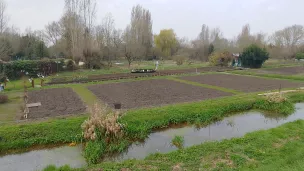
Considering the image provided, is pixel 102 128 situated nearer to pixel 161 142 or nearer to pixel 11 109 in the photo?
pixel 161 142

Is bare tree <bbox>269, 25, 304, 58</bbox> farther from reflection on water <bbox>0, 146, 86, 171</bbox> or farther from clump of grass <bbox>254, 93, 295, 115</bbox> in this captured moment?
reflection on water <bbox>0, 146, 86, 171</bbox>

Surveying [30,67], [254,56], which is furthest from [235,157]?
[254,56]

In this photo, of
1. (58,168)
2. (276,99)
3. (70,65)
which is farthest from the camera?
(70,65)

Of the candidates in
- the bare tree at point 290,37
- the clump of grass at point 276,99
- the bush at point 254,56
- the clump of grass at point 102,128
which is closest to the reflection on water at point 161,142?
the clump of grass at point 102,128

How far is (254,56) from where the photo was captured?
32719mm

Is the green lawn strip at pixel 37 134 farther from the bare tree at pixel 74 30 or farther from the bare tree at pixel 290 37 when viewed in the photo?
the bare tree at pixel 290 37

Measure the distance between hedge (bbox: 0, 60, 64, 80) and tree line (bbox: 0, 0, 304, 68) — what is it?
1.78m

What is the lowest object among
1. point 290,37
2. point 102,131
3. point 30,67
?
point 102,131

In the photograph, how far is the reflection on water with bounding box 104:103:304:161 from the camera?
755cm

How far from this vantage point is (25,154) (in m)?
7.43

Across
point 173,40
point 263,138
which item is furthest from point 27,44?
point 263,138

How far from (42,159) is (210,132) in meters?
6.57

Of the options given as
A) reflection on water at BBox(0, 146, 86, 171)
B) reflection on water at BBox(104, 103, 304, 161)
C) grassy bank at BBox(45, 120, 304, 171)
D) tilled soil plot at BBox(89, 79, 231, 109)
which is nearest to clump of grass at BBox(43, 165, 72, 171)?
grassy bank at BBox(45, 120, 304, 171)

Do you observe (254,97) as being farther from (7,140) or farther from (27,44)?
(27,44)
